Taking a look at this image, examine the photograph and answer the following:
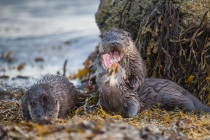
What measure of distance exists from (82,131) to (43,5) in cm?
1722

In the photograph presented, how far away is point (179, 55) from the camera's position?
7.01 meters

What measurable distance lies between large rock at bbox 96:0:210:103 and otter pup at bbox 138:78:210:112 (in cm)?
59

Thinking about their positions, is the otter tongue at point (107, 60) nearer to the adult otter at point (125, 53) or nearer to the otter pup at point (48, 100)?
the adult otter at point (125, 53)

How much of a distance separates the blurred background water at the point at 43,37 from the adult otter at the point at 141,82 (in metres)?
3.28

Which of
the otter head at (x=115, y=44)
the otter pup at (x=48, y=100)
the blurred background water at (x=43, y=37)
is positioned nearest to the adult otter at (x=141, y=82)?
the otter head at (x=115, y=44)

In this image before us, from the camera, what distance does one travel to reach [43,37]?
604 inches

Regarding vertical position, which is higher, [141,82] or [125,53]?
[125,53]


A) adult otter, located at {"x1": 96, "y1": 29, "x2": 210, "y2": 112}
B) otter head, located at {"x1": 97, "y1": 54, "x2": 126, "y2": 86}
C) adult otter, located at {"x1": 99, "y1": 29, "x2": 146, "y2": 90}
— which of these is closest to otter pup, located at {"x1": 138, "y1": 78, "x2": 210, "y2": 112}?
adult otter, located at {"x1": 96, "y1": 29, "x2": 210, "y2": 112}

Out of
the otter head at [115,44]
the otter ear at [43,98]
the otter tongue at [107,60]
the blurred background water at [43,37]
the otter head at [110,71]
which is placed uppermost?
the otter head at [115,44]

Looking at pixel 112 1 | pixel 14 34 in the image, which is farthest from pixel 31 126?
pixel 14 34

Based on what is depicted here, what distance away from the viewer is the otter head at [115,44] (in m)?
5.86

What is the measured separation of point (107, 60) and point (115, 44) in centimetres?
18

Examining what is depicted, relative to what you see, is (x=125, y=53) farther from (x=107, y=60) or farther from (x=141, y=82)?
(x=141, y=82)

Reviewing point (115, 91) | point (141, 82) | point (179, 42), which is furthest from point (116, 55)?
point (179, 42)
